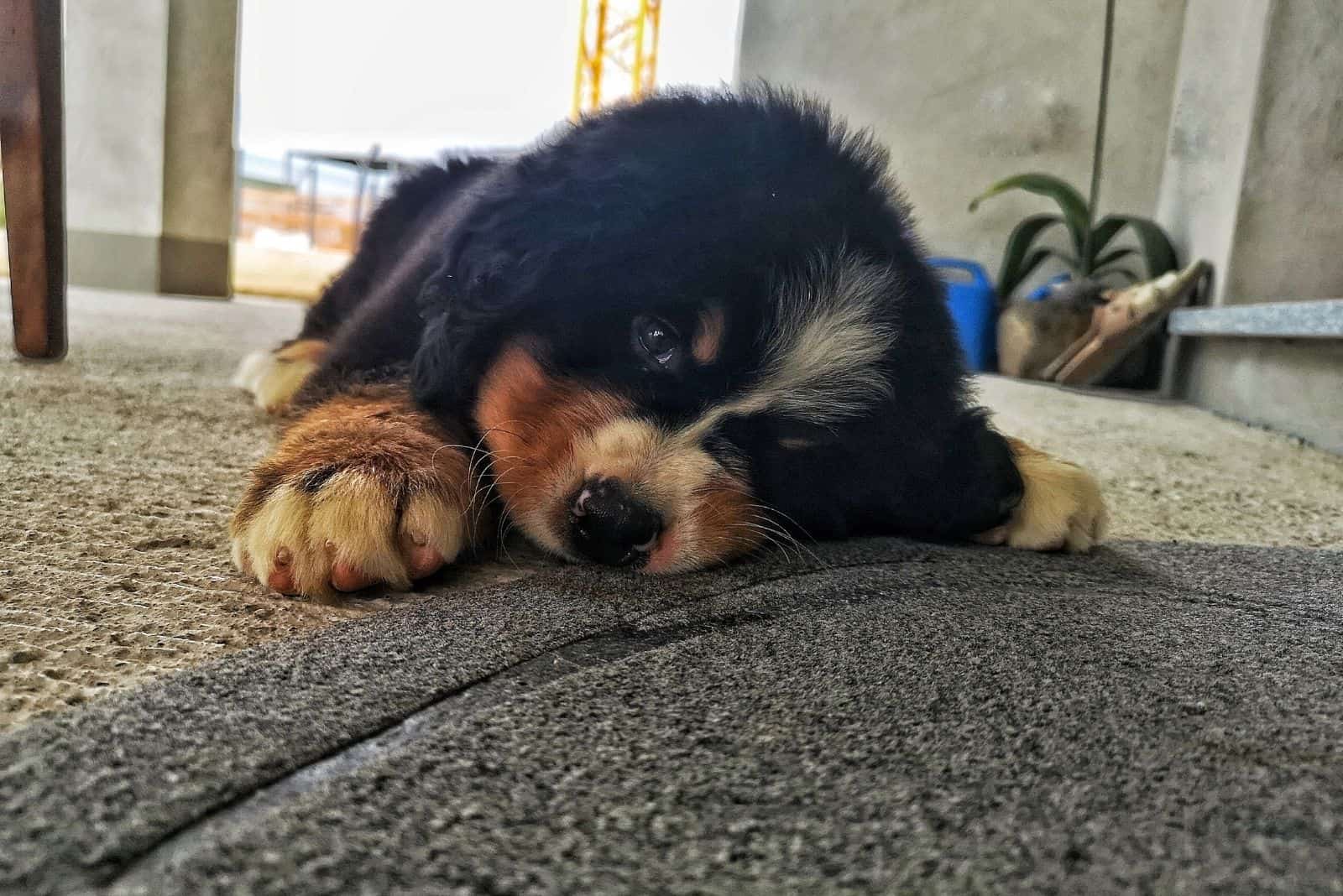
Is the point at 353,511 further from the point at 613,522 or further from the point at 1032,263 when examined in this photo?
the point at 1032,263

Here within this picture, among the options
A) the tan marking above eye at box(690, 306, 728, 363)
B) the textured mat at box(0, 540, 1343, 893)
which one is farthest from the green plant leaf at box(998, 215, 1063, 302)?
the textured mat at box(0, 540, 1343, 893)

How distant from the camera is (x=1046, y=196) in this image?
6.31 metres

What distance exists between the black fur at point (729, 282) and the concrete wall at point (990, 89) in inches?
182

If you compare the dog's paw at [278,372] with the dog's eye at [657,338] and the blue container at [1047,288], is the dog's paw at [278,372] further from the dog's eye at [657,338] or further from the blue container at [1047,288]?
the blue container at [1047,288]

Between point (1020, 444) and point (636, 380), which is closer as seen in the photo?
point (636, 380)

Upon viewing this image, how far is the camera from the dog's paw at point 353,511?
1.07 metres

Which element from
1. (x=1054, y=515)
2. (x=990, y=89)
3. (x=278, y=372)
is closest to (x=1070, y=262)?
(x=990, y=89)

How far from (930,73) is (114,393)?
6.33m

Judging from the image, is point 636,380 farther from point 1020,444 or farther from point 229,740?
point 1020,444

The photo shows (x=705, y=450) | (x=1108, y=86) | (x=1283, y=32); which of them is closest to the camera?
(x=705, y=450)

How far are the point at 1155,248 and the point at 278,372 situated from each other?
4.96m

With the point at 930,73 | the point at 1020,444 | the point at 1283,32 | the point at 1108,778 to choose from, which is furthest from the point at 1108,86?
the point at 1108,778

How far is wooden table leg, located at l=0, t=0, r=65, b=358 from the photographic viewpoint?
208 centimetres

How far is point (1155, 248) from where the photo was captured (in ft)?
17.8
